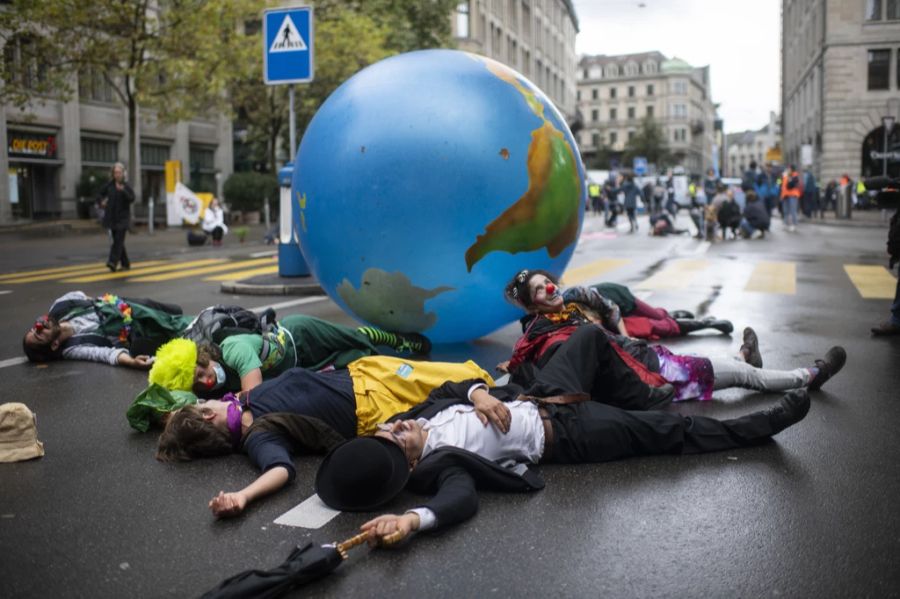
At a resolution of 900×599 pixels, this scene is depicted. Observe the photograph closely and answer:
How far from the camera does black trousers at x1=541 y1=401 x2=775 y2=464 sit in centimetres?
430

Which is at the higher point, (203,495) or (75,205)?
(75,205)

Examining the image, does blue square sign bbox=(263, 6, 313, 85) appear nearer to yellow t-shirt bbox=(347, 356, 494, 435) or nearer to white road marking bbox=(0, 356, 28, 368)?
Answer: white road marking bbox=(0, 356, 28, 368)

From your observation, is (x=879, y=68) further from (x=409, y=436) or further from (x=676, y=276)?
(x=409, y=436)

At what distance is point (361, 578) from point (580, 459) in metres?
1.58

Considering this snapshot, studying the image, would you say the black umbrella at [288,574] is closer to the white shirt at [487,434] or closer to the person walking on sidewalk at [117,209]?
the white shirt at [487,434]

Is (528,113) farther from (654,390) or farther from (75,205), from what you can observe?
(75,205)

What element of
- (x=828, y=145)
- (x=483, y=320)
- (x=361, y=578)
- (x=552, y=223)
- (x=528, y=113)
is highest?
(x=828, y=145)

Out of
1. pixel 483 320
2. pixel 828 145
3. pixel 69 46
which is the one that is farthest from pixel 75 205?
pixel 828 145

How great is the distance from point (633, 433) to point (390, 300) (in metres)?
2.32

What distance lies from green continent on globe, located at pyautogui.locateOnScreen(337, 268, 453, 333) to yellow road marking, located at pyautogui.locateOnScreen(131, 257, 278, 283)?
8114mm

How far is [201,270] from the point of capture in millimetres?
15461

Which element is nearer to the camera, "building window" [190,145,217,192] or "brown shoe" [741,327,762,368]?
"brown shoe" [741,327,762,368]

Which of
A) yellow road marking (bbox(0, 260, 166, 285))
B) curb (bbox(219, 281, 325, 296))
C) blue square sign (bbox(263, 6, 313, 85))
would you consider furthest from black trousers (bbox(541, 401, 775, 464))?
yellow road marking (bbox(0, 260, 166, 285))

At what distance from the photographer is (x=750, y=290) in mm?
11289
